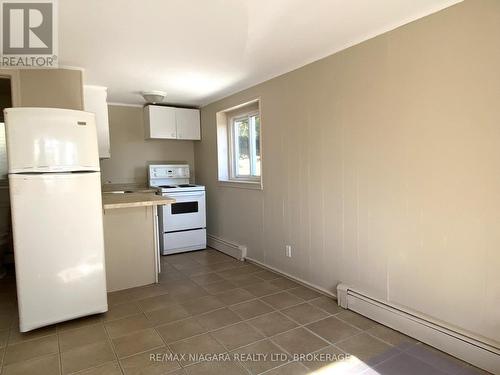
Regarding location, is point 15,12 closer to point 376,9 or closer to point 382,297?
point 376,9

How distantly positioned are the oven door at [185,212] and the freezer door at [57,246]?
6.18 ft

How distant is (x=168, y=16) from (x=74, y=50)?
3.47ft

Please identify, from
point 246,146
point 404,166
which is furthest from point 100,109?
point 404,166

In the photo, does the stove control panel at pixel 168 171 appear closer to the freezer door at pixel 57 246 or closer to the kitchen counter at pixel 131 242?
the kitchen counter at pixel 131 242

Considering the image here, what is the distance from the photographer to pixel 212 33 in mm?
2332

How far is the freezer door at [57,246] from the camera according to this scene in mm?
2291

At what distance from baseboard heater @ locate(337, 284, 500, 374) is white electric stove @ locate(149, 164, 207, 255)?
8.41 feet

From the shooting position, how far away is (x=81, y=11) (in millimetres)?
1961

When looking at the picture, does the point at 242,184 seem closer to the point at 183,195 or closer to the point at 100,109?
the point at 183,195

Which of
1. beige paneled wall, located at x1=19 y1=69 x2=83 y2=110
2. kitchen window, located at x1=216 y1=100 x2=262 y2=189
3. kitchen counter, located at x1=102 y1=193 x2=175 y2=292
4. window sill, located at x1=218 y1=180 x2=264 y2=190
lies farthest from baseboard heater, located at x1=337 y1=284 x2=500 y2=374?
beige paneled wall, located at x1=19 y1=69 x2=83 y2=110

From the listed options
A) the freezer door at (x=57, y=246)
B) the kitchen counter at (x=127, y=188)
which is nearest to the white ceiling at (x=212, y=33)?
the freezer door at (x=57, y=246)

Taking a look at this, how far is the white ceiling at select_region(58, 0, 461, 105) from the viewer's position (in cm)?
195

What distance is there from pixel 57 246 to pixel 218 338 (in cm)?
141

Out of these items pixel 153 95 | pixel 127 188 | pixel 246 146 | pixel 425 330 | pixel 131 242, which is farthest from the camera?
pixel 127 188
